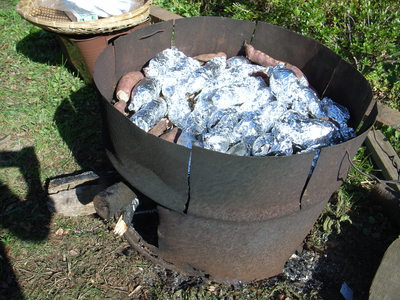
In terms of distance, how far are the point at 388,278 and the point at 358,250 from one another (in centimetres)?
43

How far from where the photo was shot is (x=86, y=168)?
8.81 ft

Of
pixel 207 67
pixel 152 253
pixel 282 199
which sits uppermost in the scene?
pixel 207 67

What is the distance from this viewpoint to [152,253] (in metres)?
2.11

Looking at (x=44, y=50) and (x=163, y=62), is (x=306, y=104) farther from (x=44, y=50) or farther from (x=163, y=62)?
(x=44, y=50)

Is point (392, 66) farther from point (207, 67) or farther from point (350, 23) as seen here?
point (207, 67)

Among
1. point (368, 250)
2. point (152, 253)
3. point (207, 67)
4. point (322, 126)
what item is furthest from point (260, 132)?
point (368, 250)

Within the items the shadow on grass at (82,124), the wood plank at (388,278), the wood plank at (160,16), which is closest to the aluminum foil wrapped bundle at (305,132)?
the wood plank at (388,278)

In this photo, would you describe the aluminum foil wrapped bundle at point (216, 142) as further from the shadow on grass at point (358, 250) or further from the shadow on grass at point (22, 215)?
the shadow on grass at point (22, 215)

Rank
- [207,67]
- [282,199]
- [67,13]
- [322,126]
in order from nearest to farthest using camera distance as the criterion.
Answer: [282,199] → [322,126] → [207,67] → [67,13]

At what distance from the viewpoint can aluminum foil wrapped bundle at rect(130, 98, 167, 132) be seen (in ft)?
6.16

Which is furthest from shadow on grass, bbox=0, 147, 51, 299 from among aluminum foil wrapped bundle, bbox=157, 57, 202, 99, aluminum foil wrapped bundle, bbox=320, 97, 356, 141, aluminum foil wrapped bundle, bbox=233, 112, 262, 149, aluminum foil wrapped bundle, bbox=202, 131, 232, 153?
aluminum foil wrapped bundle, bbox=320, 97, 356, 141

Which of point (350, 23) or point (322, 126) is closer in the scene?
point (322, 126)

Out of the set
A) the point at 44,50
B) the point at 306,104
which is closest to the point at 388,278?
the point at 306,104

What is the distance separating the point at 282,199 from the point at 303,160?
0.71 feet
